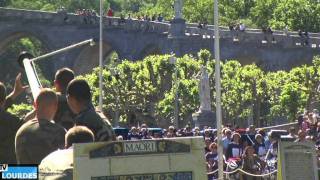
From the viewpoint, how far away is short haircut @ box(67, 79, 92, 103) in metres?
10.5

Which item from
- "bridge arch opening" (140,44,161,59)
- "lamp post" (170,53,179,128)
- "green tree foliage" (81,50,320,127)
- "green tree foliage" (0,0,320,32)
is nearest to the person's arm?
"lamp post" (170,53,179,128)

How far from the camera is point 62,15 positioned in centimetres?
8600

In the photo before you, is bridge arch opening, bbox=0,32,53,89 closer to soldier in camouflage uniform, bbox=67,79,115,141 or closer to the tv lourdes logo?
soldier in camouflage uniform, bbox=67,79,115,141

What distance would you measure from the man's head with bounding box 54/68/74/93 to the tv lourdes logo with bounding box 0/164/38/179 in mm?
3280

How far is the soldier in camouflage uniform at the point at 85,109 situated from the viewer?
1050 cm

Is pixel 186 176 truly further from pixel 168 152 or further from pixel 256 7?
pixel 256 7

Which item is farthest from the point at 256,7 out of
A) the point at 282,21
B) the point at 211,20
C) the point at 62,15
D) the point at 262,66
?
the point at 262,66

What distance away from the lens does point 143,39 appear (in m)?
80.6

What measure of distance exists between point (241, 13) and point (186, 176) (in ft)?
335

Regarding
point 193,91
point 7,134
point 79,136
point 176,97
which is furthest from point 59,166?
point 193,91

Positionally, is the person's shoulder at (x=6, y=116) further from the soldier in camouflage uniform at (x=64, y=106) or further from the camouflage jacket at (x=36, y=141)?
the camouflage jacket at (x=36, y=141)

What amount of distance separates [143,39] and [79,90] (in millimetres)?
70204

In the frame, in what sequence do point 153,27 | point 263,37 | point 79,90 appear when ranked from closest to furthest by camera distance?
point 79,90, point 263,37, point 153,27

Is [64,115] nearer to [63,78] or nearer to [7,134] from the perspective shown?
[63,78]
